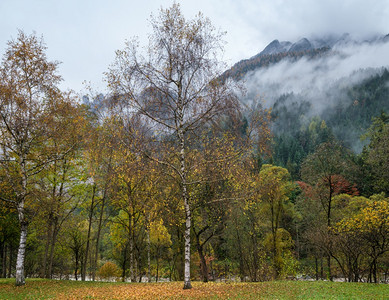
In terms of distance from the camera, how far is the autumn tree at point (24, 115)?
14.5 m

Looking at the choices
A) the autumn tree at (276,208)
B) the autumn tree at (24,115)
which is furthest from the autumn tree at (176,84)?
the autumn tree at (276,208)

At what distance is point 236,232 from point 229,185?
543 inches

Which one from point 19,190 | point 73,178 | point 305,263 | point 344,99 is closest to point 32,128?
point 19,190

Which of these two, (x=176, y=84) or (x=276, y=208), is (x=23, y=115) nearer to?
(x=176, y=84)

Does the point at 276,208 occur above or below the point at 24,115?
below

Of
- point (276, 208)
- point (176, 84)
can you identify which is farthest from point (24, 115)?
point (276, 208)

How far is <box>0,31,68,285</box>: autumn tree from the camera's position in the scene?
1446 cm

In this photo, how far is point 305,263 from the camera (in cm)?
3869

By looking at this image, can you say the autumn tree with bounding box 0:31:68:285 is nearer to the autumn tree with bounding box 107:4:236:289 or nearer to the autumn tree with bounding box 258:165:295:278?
the autumn tree with bounding box 107:4:236:289

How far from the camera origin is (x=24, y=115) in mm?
14898

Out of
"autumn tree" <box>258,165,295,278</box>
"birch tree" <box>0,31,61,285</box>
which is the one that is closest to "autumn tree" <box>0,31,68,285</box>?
"birch tree" <box>0,31,61,285</box>

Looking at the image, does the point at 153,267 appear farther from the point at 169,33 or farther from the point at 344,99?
the point at 344,99

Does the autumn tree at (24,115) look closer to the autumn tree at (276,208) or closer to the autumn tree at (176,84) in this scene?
the autumn tree at (176,84)

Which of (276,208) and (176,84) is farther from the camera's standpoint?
(276,208)
